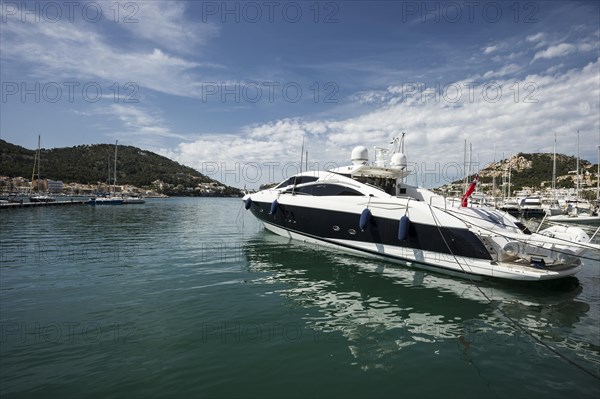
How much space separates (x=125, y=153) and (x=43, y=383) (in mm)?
167706

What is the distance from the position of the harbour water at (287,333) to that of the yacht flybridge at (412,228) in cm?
68

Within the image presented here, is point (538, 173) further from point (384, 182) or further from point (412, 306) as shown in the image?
point (412, 306)

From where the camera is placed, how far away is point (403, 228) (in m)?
10.4

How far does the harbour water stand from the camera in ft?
14.2

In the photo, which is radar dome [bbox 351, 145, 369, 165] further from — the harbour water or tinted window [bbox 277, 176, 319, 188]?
the harbour water

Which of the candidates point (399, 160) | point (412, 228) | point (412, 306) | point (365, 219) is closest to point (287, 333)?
point (412, 306)

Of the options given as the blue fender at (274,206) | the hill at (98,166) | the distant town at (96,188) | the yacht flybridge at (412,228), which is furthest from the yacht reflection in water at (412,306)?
the hill at (98,166)

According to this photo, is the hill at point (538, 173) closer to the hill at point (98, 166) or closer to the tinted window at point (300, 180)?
the tinted window at point (300, 180)

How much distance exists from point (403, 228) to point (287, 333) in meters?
5.96

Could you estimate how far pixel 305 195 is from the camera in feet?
45.8

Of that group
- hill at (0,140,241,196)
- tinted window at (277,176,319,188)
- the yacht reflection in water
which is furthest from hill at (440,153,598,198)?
hill at (0,140,241,196)

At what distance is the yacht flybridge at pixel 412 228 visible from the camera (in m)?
9.13

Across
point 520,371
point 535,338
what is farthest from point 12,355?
point 535,338

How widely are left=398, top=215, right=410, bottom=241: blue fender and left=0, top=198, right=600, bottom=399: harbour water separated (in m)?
1.22
